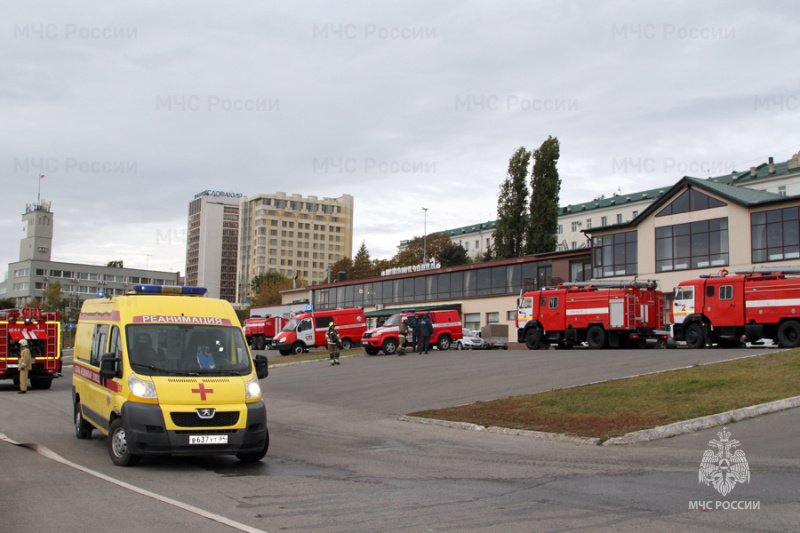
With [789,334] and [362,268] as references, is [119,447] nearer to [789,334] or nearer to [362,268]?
[789,334]

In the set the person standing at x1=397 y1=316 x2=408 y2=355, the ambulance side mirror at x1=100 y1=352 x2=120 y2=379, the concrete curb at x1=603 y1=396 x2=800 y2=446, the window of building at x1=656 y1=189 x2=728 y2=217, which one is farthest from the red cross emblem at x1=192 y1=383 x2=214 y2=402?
the window of building at x1=656 y1=189 x2=728 y2=217

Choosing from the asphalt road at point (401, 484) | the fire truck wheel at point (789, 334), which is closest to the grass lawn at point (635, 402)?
the asphalt road at point (401, 484)

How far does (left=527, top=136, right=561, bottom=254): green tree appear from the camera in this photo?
6103 cm

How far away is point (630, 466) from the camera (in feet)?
30.7

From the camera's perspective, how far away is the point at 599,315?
31969mm

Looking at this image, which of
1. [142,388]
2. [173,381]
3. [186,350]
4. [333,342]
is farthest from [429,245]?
[142,388]

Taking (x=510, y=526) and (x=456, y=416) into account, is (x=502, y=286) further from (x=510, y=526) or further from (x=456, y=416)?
(x=510, y=526)

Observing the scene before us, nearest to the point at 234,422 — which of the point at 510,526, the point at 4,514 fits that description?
the point at 4,514

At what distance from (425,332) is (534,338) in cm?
571

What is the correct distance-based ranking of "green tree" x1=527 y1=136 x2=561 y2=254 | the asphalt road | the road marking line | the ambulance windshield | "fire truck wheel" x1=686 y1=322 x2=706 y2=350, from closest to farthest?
the road marking line
the asphalt road
the ambulance windshield
"fire truck wheel" x1=686 y1=322 x2=706 y2=350
"green tree" x1=527 y1=136 x2=561 y2=254

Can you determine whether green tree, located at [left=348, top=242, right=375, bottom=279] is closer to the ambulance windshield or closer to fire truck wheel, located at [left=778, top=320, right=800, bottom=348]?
fire truck wheel, located at [left=778, top=320, right=800, bottom=348]

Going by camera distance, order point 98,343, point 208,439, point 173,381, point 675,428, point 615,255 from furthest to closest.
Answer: point 615,255, point 675,428, point 98,343, point 173,381, point 208,439

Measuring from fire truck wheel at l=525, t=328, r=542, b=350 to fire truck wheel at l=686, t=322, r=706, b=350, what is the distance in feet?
24.2

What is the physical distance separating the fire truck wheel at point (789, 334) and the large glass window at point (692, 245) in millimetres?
15729
